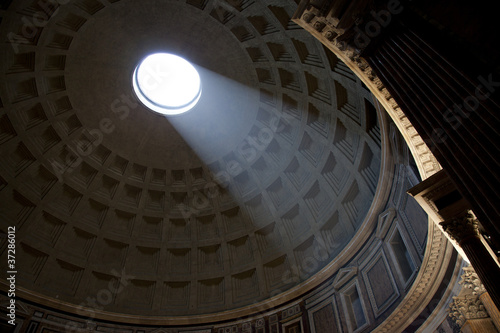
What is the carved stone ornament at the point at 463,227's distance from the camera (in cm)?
636

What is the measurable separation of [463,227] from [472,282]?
8.06 feet

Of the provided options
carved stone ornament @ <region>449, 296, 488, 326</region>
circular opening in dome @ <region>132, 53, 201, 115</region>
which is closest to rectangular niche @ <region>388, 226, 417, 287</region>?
carved stone ornament @ <region>449, 296, 488, 326</region>

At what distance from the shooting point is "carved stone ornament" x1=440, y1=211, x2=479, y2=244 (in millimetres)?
6363

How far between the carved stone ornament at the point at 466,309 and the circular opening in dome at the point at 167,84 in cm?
1574

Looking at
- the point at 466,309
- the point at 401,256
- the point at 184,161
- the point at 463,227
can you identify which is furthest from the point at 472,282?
the point at 184,161

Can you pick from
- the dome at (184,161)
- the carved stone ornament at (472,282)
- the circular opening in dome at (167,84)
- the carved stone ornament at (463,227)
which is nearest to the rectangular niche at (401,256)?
the dome at (184,161)

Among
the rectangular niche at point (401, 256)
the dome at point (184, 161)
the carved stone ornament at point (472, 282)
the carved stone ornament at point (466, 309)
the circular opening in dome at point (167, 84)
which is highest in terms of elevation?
the circular opening in dome at point (167, 84)

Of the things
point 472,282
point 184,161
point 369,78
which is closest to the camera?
Answer: point 369,78

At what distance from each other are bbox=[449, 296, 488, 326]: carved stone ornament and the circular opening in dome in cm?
1574

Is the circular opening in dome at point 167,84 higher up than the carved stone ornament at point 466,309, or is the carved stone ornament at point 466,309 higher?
the circular opening in dome at point 167,84

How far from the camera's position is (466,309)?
8.05 metres

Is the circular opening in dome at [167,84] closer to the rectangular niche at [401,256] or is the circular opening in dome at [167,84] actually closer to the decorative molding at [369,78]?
the decorative molding at [369,78]

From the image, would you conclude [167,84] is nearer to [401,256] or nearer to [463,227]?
[401,256]

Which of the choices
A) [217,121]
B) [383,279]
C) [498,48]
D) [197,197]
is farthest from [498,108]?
[197,197]
